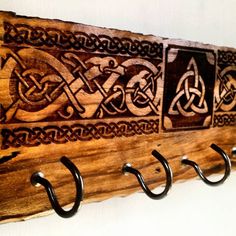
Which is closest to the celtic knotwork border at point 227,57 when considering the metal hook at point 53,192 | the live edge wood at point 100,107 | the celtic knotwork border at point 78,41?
the live edge wood at point 100,107

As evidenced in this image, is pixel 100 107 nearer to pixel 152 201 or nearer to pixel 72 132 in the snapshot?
pixel 72 132

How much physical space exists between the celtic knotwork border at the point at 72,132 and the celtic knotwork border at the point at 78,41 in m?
0.10

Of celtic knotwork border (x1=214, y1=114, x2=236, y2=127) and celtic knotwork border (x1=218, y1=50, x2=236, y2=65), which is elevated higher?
celtic knotwork border (x1=218, y1=50, x2=236, y2=65)

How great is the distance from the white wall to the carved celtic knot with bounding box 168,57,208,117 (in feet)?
0.28

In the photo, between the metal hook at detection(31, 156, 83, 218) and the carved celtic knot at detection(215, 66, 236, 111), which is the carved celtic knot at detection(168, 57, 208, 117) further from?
the metal hook at detection(31, 156, 83, 218)

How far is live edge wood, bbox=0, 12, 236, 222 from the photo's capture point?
Answer: 41 centimetres

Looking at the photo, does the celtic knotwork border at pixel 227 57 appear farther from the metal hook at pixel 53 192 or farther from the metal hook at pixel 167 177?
the metal hook at pixel 53 192

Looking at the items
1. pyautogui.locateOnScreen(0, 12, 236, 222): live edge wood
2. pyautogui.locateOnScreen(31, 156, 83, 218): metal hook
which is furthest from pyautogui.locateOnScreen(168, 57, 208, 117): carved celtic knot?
pyautogui.locateOnScreen(31, 156, 83, 218): metal hook

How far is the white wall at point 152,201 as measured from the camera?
50 centimetres

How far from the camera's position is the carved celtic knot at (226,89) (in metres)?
0.59

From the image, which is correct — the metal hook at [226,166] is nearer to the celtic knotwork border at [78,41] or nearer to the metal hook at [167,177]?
the metal hook at [167,177]

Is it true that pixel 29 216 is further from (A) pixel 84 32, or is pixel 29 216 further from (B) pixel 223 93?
(B) pixel 223 93

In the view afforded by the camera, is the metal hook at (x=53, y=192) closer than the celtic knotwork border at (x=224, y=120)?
Yes

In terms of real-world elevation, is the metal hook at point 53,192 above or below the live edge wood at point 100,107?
below
